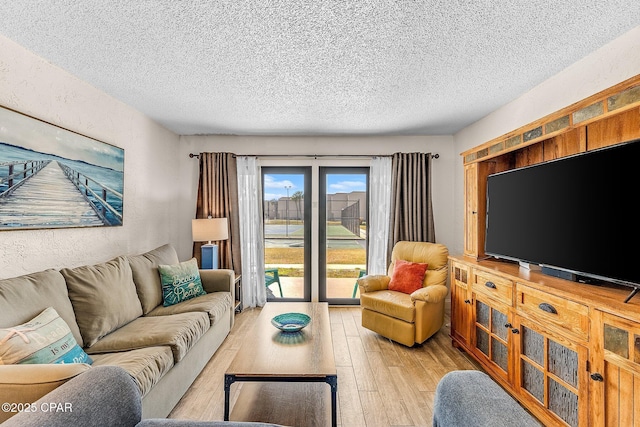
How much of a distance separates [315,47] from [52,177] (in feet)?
7.22

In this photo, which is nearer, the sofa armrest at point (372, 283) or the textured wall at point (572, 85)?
the textured wall at point (572, 85)

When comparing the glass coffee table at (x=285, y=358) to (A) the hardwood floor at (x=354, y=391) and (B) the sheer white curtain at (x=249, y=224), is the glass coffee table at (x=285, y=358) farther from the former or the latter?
(B) the sheer white curtain at (x=249, y=224)

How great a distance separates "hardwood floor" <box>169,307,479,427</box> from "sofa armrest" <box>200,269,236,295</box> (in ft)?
1.90

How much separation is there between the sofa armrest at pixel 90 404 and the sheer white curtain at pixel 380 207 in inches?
135

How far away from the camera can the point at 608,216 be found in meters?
1.72

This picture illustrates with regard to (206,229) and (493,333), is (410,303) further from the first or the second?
(206,229)

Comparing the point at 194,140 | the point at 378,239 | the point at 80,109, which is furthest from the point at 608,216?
the point at 194,140

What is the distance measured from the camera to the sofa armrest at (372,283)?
137 inches

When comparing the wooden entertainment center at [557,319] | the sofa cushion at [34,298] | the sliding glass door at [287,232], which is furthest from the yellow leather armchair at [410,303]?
Answer: the sofa cushion at [34,298]

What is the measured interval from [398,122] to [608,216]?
93.4 inches

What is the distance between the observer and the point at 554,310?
183 centimetres

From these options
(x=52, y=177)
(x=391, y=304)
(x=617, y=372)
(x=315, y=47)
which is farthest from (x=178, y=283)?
(x=617, y=372)

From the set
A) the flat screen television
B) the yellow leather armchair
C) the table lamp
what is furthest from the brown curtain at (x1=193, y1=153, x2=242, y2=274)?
the flat screen television

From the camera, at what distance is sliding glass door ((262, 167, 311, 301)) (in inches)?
174
